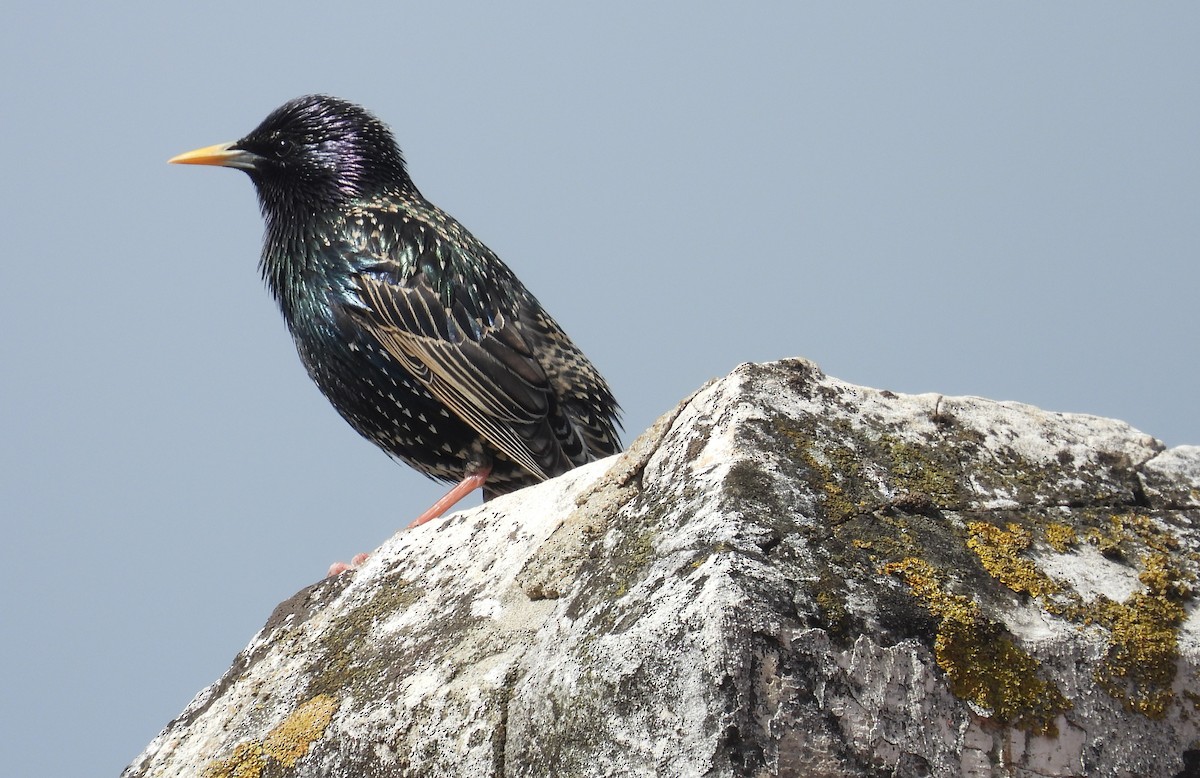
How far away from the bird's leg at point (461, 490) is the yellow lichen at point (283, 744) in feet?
5.58

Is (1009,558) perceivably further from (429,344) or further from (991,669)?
(429,344)

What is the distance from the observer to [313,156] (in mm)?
6305

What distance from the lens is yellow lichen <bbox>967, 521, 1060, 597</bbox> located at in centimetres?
253

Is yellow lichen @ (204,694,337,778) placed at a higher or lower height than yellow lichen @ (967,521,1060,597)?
lower

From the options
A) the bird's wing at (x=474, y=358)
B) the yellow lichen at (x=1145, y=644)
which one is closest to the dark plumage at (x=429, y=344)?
the bird's wing at (x=474, y=358)

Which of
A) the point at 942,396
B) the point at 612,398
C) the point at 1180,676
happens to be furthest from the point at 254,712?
the point at 612,398

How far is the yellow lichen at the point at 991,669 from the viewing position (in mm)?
2326

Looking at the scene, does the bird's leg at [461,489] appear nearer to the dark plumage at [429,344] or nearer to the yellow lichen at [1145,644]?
the dark plumage at [429,344]

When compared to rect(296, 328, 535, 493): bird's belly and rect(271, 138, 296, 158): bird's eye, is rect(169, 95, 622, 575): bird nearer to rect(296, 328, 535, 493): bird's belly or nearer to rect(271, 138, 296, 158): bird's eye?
rect(296, 328, 535, 493): bird's belly

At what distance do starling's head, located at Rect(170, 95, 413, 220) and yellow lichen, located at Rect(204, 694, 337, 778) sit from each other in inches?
134

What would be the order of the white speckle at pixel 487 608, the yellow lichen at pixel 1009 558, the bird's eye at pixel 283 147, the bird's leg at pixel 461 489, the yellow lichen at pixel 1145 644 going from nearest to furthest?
the yellow lichen at pixel 1145 644, the yellow lichen at pixel 1009 558, the white speckle at pixel 487 608, the bird's leg at pixel 461 489, the bird's eye at pixel 283 147

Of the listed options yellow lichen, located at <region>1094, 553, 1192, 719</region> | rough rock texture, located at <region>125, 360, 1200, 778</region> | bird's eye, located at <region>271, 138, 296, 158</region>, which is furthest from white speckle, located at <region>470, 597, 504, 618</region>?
bird's eye, located at <region>271, 138, 296, 158</region>

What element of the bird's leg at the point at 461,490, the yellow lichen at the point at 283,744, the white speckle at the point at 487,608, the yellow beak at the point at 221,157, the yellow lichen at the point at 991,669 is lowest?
the yellow lichen at the point at 283,744

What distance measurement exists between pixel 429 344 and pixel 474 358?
0.68 feet
